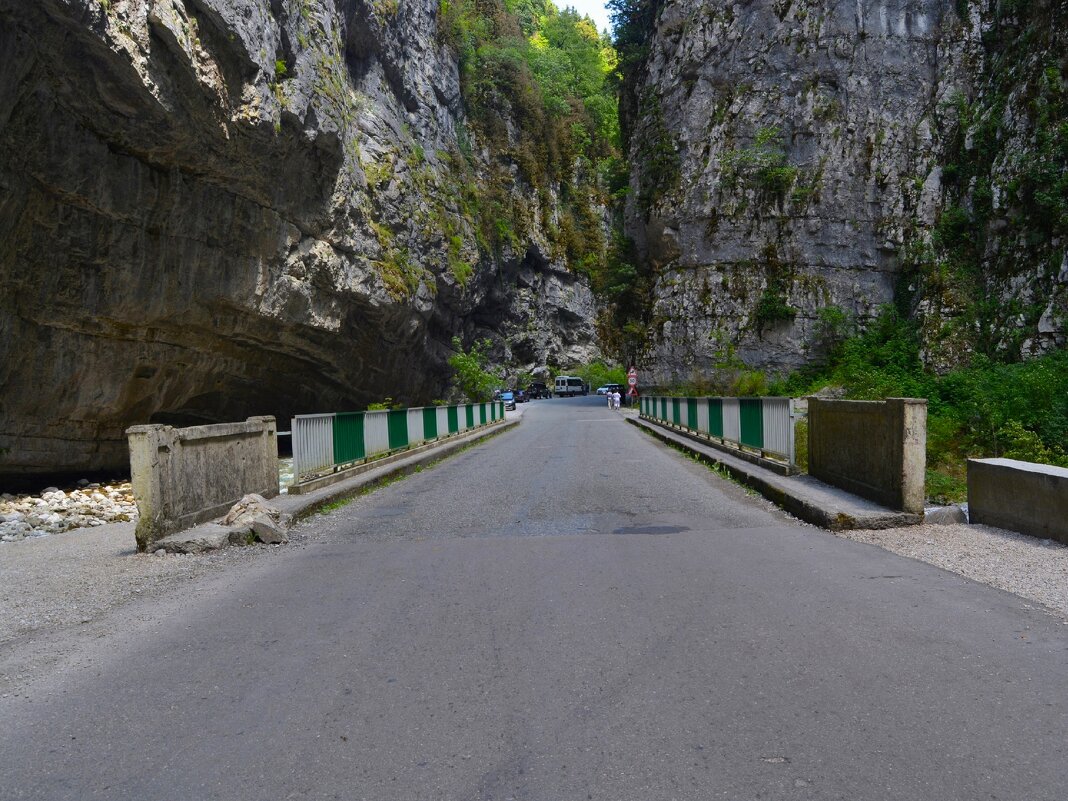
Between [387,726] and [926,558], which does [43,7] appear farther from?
[926,558]

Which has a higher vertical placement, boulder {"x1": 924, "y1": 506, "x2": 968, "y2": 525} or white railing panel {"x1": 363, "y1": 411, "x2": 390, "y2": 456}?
white railing panel {"x1": 363, "y1": 411, "x2": 390, "y2": 456}

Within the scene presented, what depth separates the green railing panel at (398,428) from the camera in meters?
17.8

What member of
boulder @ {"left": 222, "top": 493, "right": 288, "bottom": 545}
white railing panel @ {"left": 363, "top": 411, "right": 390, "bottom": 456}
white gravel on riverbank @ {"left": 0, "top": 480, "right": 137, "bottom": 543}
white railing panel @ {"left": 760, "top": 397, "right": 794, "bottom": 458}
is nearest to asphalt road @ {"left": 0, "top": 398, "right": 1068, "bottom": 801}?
boulder @ {"left": 222, "top": 493, "right": 288, "bottom": 545}

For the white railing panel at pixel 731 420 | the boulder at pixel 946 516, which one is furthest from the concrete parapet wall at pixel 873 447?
the white railing panel at pixel 731 420

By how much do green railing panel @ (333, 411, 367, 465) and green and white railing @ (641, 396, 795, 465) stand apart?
7.81 meters

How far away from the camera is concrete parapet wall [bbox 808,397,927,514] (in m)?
8.38

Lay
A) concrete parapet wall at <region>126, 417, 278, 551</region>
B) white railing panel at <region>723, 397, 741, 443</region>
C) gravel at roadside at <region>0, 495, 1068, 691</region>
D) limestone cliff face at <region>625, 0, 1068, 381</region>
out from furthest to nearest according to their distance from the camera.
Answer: limestone cliff face at <region>625, 0, 1068, 381</region>, white railing panel at <region>723, 397, 741, 443</region>, concrete parapet wall at <region>126, 417, 278, 551</region>, gravel at roadside at <region>0, 495, 1068, 691</region>

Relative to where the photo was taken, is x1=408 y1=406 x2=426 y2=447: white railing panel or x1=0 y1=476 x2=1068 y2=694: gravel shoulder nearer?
x1=0 y1=476 x2=1068 y2=694: gravel shoulder

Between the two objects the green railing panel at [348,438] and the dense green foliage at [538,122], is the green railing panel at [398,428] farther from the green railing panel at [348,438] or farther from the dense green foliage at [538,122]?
the dense green foliage at [538,122]

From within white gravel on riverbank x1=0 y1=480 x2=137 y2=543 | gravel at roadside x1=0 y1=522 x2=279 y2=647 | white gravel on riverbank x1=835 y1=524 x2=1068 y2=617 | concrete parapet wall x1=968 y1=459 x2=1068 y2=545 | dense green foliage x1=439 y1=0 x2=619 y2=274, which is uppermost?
dense green foliage x1=439 y1=0 x2=619 y2=274

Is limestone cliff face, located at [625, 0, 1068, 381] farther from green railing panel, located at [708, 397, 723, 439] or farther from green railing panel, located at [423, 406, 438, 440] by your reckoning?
green railing panel, located at [423, 406, 438, 440]

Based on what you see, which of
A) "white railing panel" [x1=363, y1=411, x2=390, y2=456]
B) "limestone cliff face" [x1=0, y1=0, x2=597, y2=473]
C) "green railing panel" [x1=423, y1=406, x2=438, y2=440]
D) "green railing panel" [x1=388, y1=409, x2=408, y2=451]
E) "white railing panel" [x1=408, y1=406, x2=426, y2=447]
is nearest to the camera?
"limestone cliff face" [x1=0, y1=0, x2=597, y2=473]

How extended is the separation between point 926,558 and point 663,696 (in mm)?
4303

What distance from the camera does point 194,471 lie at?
8789 mm
